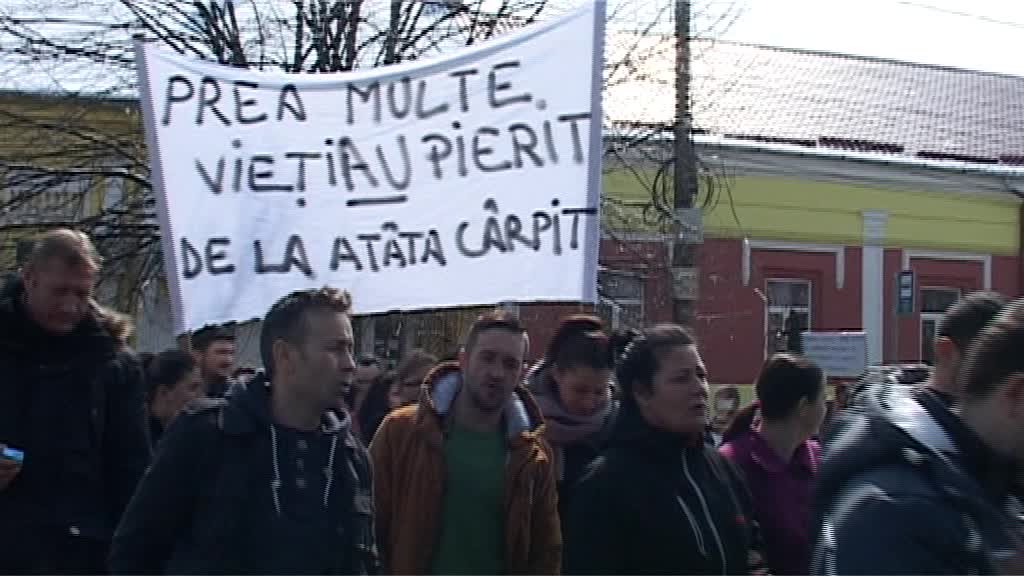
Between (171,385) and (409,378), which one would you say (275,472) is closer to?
(171,385)

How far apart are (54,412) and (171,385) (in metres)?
1.73

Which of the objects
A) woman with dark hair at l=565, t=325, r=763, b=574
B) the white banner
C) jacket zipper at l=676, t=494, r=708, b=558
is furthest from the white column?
jacket zipper at l=676, t=494, r=708, b=558

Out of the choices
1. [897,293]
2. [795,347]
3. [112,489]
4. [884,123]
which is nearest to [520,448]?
[112,489]

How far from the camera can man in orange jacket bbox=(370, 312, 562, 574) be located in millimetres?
4762

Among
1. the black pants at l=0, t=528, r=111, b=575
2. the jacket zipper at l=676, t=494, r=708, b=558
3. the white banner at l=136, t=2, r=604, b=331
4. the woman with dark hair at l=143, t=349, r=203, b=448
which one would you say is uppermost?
the white banner at l=136, t=2, r=604, b=331

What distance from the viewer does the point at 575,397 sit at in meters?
5.44

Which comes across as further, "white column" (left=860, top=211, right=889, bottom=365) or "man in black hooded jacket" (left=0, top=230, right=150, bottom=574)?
"white column" (left=860, top=211, right=889, bottom=365)

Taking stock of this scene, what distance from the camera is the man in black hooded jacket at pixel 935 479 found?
8.40ft

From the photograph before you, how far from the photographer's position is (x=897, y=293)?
23328 mm

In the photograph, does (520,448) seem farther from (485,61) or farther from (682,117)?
(682,117)

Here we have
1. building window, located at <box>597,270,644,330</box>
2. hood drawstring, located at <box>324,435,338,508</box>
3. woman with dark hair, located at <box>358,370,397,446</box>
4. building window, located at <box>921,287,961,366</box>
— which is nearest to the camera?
hood drawstring, located at <box>324,435,338,508</box>

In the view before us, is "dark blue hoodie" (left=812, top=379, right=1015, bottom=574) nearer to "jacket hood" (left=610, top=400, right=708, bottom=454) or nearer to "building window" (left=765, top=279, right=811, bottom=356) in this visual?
"jacket hood" (left=610, top=400, right=708, bottom=454)

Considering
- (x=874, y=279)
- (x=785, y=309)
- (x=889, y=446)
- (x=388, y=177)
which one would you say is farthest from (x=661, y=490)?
(x=874, y=279)

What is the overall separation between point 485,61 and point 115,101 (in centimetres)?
1135
